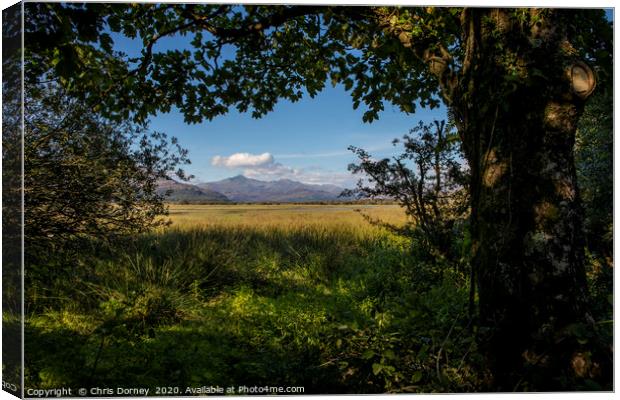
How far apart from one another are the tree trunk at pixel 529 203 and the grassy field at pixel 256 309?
353 millimetres

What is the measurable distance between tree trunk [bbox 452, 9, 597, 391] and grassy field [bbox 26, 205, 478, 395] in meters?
0.35

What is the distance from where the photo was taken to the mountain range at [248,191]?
11.9ft

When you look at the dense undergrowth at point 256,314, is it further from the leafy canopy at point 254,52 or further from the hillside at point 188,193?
the leafy canopy at point 254,52

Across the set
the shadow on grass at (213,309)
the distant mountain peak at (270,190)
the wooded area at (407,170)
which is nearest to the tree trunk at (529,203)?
the wooded area at (407,170)

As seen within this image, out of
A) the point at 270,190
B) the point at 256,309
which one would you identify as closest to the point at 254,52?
the point at 270,190

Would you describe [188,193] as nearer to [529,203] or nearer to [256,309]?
[256,309]

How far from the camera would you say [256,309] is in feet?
12.7

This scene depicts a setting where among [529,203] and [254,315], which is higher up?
[529,203]

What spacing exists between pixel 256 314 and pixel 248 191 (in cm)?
119

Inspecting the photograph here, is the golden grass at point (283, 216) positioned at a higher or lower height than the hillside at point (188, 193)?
lower

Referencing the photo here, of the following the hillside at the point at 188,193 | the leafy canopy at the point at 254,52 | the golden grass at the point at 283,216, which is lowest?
the golden grass at the point at 283,216

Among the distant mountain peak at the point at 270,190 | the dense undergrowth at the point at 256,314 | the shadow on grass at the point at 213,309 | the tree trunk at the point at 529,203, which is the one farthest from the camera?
the distant mountain peak at the point at 270,190

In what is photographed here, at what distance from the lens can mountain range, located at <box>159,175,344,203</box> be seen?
3617mm

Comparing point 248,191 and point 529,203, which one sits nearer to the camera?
point 529,203
